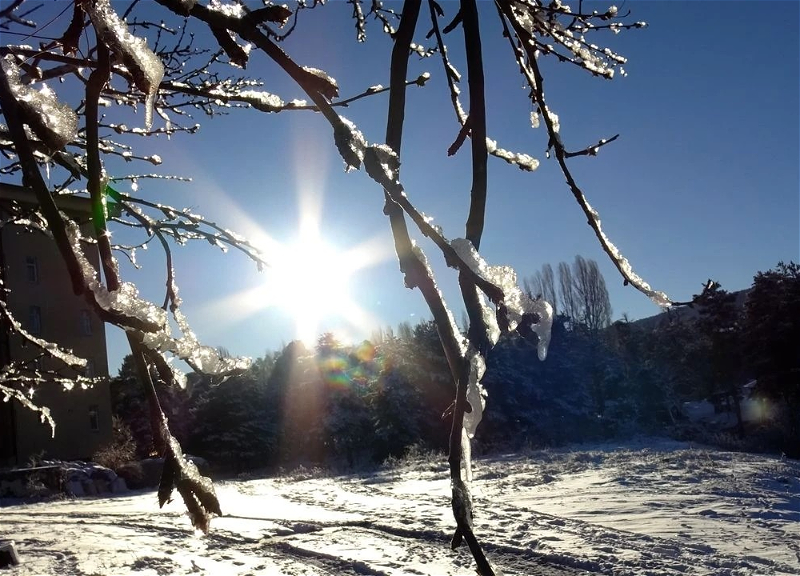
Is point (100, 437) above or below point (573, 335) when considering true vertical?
below

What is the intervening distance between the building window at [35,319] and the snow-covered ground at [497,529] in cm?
1330

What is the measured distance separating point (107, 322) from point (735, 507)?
7.04 m

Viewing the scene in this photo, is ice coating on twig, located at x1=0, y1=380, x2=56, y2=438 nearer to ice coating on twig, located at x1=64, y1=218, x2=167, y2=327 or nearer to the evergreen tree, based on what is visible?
ice coating on twig, located at x1=64, y1=218, x2=167, y2=327

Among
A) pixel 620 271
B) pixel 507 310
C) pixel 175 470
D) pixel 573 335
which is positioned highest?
pixel 573 335

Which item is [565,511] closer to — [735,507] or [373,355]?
[735,507]

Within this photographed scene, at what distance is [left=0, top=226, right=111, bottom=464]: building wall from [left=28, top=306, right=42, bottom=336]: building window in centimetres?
5

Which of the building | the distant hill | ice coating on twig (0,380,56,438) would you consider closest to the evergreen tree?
the distant hill

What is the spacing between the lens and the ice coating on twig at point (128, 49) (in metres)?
0.66

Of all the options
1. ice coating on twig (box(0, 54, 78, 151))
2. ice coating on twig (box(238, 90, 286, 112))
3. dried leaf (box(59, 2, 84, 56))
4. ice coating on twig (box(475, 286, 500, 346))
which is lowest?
ice coating on twig (box(475, 286, 500, 346))

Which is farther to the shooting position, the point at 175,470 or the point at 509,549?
the point at 509,549

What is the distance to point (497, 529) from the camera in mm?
6336

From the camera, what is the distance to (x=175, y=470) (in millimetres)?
875

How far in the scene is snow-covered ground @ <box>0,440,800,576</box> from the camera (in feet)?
17.1

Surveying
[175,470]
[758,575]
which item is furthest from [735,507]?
[175,470]
